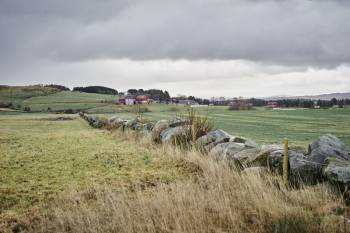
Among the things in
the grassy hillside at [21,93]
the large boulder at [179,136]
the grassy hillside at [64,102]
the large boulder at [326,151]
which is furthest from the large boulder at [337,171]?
the grassy hillside at [21,93]

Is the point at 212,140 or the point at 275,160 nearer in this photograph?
the point at 275,160

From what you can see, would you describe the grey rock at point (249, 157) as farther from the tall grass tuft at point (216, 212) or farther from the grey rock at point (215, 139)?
the grey rock at point (215, 139)

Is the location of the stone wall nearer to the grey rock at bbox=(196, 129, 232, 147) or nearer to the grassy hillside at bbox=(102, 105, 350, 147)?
the grey rock at bbox=(196, 129, 232, 147)

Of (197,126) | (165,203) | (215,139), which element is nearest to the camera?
(165,203)

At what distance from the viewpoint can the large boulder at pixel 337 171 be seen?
7.16 metres

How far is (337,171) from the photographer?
7.38 meters

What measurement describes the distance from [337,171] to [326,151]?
5.47ft

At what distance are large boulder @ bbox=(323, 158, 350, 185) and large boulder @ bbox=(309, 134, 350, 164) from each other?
0.63 meters

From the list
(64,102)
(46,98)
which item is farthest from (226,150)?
(46,98)

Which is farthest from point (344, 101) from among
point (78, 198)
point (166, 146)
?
point (78, 198)

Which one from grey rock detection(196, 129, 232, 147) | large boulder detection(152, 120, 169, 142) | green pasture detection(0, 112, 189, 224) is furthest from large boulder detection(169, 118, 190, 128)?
grey rock detection(196, 129, 232, 147)

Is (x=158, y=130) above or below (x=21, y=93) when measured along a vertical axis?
below

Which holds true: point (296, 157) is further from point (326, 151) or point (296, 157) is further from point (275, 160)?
point (326, 151)

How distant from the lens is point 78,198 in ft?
27.9
